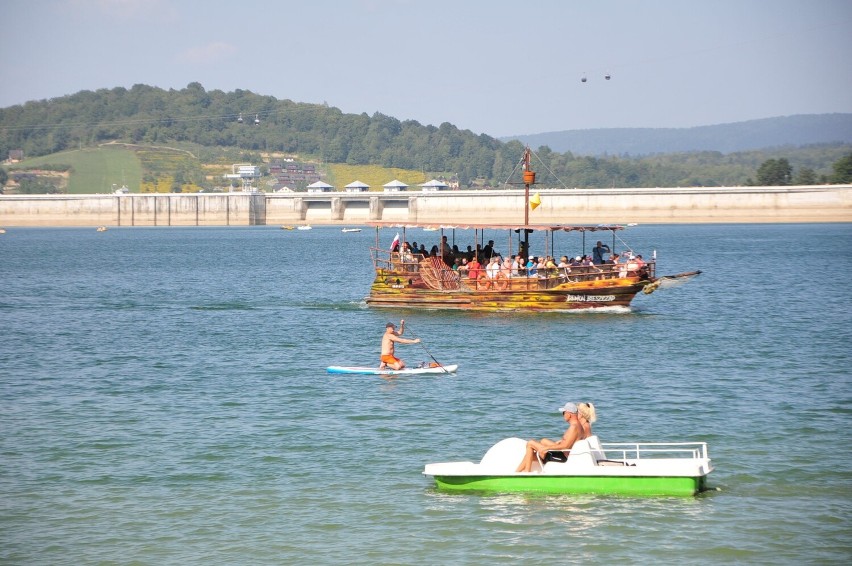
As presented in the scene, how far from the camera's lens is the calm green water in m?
17.0

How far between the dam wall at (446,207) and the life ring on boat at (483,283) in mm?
113089

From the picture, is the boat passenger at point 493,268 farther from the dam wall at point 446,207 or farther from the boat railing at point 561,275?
the dam wall at point 446,207

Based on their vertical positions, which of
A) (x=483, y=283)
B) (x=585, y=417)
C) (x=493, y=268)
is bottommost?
(x=585, y=417)

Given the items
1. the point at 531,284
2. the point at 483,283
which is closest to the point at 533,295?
the point at 531,284

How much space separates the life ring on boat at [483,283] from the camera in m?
44.9

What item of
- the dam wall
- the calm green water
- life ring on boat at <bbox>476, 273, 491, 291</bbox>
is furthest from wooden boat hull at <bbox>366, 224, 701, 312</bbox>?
the dam wall

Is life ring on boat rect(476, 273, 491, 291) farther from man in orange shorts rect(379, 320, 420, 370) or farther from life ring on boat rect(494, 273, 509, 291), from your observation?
man in orange shorts rect(379, 320, 420, 370)

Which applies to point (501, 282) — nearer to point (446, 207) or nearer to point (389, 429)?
point (389, 429)

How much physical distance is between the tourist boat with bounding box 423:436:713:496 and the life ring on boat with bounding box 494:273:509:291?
1020 inches

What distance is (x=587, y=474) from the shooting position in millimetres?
18094

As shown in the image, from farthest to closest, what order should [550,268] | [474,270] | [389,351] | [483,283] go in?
[474,270], [483,283], [550,268], [389,351]

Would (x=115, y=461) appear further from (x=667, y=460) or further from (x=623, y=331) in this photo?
(x=623, y=331)

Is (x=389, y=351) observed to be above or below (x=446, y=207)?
below

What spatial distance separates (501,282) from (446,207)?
434 ft
